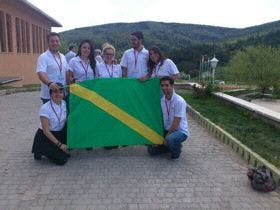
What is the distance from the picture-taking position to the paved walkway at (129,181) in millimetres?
4535

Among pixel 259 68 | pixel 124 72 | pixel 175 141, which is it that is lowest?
pixel 259 68

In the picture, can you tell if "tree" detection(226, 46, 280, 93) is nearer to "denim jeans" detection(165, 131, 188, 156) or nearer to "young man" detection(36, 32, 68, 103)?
"denim jeans" detection(165, 131, 188, 156)

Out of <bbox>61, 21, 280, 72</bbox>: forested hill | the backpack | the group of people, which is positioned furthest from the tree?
<bbox>61, 21, 280, 72</bbox>: forested hill

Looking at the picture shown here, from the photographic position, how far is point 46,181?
5188 mm

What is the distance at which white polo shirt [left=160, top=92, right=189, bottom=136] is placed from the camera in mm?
6191

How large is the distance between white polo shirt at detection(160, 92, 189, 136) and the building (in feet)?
51.1

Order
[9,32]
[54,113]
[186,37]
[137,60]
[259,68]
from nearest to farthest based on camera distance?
[54,113], [137,60], [9,32], [259,68], [186,37]

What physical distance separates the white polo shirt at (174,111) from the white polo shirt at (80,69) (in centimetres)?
134

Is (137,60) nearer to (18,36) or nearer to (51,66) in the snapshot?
(51,66)

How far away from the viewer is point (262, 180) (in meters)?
4.92

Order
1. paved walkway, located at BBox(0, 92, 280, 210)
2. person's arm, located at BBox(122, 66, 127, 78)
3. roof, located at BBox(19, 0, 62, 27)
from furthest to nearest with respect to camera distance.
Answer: roof, located at BBox(19, 0, 62, 27) → person's arm, located at BBox(122, 66, 127, 78) → paved walkway, located at BBox(0, 92, 280, 210)

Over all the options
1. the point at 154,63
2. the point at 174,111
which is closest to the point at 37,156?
the point at 174,111

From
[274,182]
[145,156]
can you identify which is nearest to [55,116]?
[145,156]

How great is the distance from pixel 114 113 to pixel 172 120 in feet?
3.22
